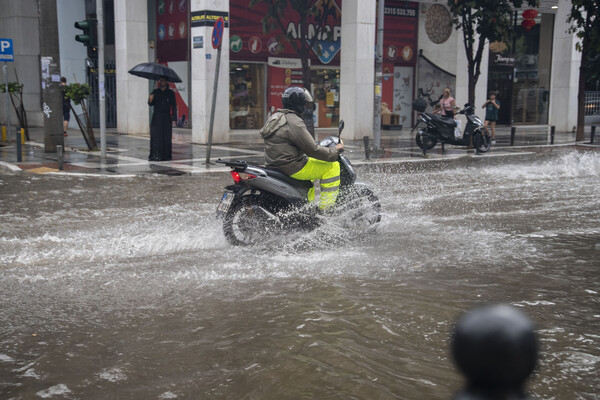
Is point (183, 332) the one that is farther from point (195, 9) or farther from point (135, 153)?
point (195, 9)

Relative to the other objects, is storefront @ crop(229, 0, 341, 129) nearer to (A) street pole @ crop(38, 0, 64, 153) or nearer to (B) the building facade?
(B) the building facade

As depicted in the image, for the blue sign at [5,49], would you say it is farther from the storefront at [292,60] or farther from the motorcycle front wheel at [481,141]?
the motorcycle front wheel at [481,141]

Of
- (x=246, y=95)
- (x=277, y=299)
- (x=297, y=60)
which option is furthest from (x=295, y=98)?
(x=297, y=60)

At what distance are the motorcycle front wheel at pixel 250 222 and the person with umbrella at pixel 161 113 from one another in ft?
30.1

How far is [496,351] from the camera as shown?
81 centimetres

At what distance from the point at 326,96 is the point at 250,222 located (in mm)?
21715

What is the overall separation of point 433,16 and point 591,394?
28.5 metres

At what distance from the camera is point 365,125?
23.6m

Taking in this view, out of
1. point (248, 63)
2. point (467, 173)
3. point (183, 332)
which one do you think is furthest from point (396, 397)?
point (248, 63)

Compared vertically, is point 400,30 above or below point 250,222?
above

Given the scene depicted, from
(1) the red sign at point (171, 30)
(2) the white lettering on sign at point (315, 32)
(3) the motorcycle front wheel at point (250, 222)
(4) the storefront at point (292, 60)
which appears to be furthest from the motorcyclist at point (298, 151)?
(1) the red sign at point (171, 30)

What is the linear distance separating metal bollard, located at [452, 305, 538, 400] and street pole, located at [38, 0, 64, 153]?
16643 millimetres

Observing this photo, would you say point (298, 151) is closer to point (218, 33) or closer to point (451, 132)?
point (218, 33)

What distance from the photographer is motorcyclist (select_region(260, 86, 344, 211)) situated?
23.3 feet
